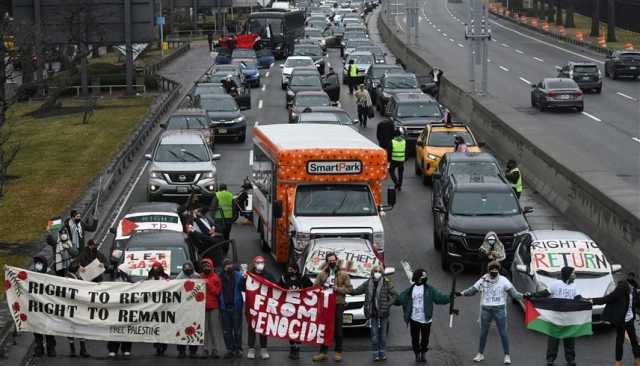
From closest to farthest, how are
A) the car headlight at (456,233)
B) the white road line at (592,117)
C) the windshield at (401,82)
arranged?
the car headlight at (456,233), the white road line at (592,117), the windshield at (401,82)

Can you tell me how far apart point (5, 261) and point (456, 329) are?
9.82 meters

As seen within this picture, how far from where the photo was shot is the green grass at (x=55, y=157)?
32.0 meters

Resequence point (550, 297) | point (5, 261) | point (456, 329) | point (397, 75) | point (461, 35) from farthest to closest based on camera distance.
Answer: point (461, 35)
point (397, 75)
point (5, 261)
point (456, 329)
point (550, 297)

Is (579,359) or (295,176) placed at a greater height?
(295,176)

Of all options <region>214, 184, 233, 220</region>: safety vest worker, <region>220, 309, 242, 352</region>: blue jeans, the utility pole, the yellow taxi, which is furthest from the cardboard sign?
the utility pole

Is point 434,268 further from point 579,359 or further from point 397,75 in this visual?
point 397,75

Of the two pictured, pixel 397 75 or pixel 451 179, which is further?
pixel 397 75

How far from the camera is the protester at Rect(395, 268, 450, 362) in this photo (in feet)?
61.4

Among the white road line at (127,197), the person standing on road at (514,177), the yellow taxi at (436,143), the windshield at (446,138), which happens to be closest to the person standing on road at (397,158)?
the yellow taxi at (436,143)

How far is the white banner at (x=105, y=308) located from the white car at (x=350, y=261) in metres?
2.45

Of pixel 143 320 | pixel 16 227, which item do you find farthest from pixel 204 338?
pixel 16 227

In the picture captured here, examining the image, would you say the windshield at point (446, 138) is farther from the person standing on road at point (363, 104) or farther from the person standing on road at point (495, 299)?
the person standing on road at point (495, 299)

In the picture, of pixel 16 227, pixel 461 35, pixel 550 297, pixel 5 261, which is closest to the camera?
pixel 550 297

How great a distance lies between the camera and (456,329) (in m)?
21.2
